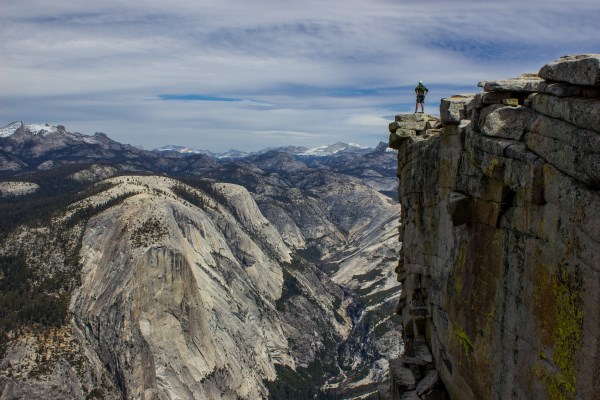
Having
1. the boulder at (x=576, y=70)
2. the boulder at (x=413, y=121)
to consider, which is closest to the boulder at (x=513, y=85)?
the boulder at (x=576, y=70)

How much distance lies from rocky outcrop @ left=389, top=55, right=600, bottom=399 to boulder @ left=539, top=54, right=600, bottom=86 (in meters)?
0.03

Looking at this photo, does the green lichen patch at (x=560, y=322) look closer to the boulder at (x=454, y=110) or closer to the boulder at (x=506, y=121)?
the boulder at (x=506, y=121)

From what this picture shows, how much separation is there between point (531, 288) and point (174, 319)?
7094 inches

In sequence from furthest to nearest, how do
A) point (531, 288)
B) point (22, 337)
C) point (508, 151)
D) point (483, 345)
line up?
point (22, 337)
point (483, 345)
point (508, 151)
point (531, 288)

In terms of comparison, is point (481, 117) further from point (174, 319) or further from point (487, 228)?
point (174, 319)

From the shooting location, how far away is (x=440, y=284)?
93.7 ft

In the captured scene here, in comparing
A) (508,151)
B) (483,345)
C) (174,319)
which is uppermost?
(508,151)

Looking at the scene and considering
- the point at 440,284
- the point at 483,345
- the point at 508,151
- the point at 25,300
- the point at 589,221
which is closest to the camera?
the point at 589,221

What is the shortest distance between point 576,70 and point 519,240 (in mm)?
6143

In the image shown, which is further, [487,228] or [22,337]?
[22,337]

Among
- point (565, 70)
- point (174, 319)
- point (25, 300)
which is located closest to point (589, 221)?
point (565, 70)

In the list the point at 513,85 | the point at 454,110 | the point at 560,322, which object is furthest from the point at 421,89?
the point at 560,322

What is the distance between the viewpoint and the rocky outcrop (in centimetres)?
1534

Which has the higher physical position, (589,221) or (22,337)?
(589,221)
